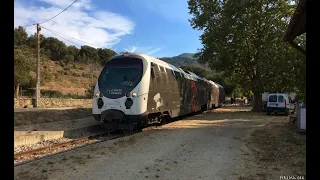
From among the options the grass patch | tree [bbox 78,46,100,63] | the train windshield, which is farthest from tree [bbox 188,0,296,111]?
tree [bbox 78,46,100,63]

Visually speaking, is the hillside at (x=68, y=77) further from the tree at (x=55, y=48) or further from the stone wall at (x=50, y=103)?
the stone wall at (x=50, y=103)

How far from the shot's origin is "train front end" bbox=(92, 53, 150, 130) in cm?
1292

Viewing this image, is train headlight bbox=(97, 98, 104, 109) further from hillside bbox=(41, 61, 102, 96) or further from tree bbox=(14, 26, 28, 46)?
tree bbox=(14, 26, 28, 46)

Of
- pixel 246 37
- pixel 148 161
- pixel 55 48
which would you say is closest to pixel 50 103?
pixel 246 37

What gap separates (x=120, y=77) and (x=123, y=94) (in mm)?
859

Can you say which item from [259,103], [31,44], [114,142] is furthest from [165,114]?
[31,44]

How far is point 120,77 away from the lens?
13484mm

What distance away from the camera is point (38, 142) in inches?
462

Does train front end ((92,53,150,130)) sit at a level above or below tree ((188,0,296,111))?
below

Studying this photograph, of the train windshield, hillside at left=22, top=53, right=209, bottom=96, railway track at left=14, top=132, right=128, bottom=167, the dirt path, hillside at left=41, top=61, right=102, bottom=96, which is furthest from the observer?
hillside at left=41, top=61, right=102, bottom=96

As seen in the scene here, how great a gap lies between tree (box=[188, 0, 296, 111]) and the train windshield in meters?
17.2

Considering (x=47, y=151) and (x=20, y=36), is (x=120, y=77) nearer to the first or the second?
(x=47, y=151)

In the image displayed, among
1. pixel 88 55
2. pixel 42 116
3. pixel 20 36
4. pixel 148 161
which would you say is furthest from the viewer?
pixel 88 55

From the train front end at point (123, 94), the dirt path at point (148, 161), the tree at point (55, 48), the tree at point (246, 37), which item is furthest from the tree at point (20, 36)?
the dirt path at point (148, 161)
